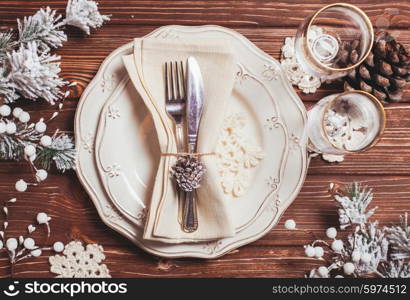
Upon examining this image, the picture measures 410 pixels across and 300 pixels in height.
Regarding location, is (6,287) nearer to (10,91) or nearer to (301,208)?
(10,91)

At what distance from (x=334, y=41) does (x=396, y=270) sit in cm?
42

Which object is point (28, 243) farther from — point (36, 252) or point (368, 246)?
point (368, 246)

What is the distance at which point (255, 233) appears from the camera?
2.59ft

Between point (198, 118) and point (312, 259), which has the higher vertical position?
point (198, 118)

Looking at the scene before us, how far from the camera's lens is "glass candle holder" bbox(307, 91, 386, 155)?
766 mm

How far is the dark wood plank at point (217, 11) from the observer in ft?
2.65

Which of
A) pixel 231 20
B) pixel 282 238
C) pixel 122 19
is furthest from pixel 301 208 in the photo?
pixel 122 19

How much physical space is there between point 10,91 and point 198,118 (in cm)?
31

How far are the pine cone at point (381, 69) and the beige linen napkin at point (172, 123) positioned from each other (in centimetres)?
21

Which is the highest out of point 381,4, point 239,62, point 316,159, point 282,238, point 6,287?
point 381,4

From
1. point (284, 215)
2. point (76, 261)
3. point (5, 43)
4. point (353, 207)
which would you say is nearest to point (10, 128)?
point (5, 43)

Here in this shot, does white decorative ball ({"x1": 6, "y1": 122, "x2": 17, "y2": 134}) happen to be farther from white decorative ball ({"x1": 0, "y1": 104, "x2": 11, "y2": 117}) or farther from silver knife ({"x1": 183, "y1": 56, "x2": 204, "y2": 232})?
silver knife ({"x1": 183, "y1": 56, "x2": 204, "y2": 232})

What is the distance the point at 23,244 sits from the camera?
81 centimetres

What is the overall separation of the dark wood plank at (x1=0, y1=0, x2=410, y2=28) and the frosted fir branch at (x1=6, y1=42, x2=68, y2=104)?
9 cm
